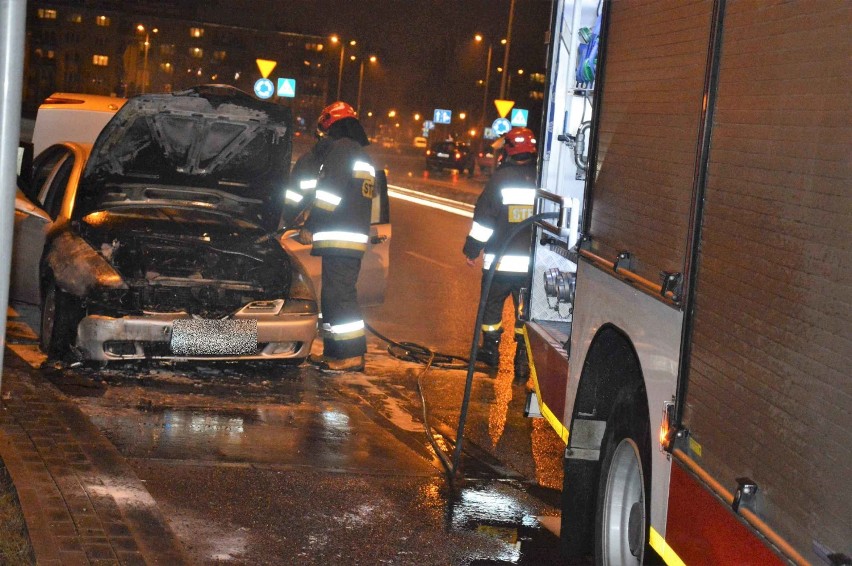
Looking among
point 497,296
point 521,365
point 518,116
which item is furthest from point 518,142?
point 518,116

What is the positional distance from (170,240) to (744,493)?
233 inches

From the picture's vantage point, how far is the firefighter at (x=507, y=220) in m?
8.72

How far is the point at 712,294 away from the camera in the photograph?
312 centimetres

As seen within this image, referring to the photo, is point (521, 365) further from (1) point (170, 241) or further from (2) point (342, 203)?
(1) point (170, 241)

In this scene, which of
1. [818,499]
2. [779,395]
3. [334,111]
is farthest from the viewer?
[334,111]

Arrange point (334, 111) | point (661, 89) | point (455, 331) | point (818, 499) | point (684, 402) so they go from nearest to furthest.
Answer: point (818, 499) < point (684, 402) < point (661, 89) < point (334, 111) < point (455, 331)

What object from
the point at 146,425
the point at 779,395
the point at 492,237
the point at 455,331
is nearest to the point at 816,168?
the point at 779,395

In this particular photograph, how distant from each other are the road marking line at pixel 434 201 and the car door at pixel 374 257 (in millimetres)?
13799

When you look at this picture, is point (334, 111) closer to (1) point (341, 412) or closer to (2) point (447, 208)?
(1) point (341, 412)

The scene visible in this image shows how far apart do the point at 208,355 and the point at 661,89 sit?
450 centimetres

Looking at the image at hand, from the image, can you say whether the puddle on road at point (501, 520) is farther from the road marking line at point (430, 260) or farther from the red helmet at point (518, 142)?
the road marking line at point (430, 260)

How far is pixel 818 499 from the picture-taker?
7.84 ft

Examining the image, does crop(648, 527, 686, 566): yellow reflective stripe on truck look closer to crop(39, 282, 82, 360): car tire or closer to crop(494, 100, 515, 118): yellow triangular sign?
crop(39, 282, 82, 360): car tire

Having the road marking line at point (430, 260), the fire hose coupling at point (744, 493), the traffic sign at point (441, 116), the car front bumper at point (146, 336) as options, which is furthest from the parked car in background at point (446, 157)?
the fire hose coupling at point (744, 493)
